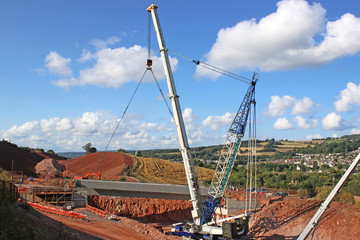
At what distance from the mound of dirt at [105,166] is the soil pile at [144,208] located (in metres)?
26.8

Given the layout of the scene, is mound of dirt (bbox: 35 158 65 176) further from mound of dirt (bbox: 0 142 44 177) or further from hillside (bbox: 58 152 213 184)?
hillside (bbox: 58 152 213 184)

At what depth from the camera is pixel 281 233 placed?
43469 millimetres

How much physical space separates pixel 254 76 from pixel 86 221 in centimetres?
2747

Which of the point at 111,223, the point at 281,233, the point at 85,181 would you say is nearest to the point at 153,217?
the point at 85,181

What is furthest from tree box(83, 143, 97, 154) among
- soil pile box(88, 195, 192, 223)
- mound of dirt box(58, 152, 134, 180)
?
soil pile box(88, 195, 192, 223)

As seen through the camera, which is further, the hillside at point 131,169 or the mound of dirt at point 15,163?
the mound of dirt at point 15,163

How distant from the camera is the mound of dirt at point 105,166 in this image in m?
85.1

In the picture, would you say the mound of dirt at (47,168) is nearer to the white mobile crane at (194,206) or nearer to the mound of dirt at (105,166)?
the mound of dirt at (105,166)

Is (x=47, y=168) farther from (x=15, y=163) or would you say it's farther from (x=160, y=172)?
(x=160, y=172)

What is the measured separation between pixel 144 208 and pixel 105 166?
139 ft

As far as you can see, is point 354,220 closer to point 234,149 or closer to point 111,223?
point 234,149

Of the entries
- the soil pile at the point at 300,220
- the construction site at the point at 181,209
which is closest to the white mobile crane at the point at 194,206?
the construction site at the point at 181,209

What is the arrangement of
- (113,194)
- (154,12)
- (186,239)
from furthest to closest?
(113,194), (154,12), (186,239)

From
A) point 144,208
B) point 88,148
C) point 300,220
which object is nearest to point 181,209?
point 144,208
